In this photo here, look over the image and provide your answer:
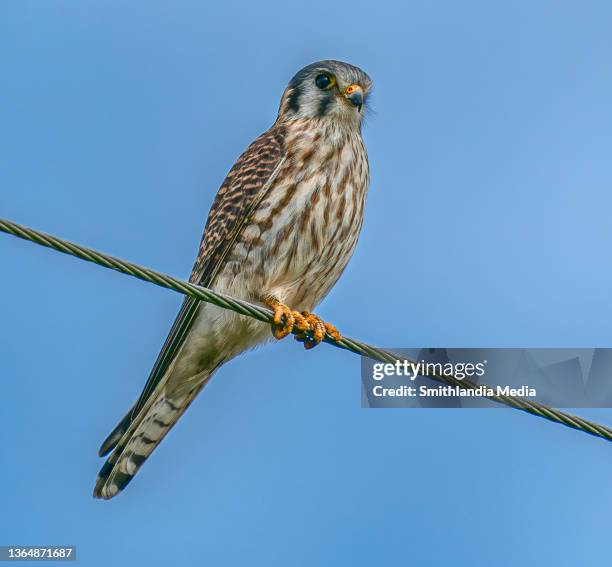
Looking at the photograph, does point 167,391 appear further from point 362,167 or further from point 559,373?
point 559,373

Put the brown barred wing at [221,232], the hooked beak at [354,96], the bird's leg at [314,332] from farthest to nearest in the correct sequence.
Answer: the hooked beak at [354,96]
the brown barred wing at [221,232]
the bird's leg at [314,332]

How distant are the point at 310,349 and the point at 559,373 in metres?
1.21

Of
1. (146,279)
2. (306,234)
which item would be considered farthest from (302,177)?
(146,279)

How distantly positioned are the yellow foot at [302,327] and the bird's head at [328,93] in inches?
50.1

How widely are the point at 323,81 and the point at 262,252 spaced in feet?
4.25

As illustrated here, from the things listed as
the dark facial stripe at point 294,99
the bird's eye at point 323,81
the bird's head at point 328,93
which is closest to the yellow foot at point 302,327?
the bird's head at point 328,93

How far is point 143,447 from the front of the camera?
559 cm

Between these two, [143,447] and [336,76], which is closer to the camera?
[143,447]

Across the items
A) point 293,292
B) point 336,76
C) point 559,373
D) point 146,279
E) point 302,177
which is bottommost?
point 146,279

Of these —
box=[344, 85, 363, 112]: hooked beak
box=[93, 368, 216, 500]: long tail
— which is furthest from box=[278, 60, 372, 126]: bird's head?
box=[93, 368, 216, 500]: long tail

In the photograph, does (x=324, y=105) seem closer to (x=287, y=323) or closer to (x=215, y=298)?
(x=287, y=323)

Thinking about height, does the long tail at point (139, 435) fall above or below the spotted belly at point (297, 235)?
below

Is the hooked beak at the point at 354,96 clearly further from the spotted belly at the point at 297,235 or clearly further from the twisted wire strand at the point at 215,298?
the twisted wire strand at the point at 215,298

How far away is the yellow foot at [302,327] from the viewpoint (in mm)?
4941
